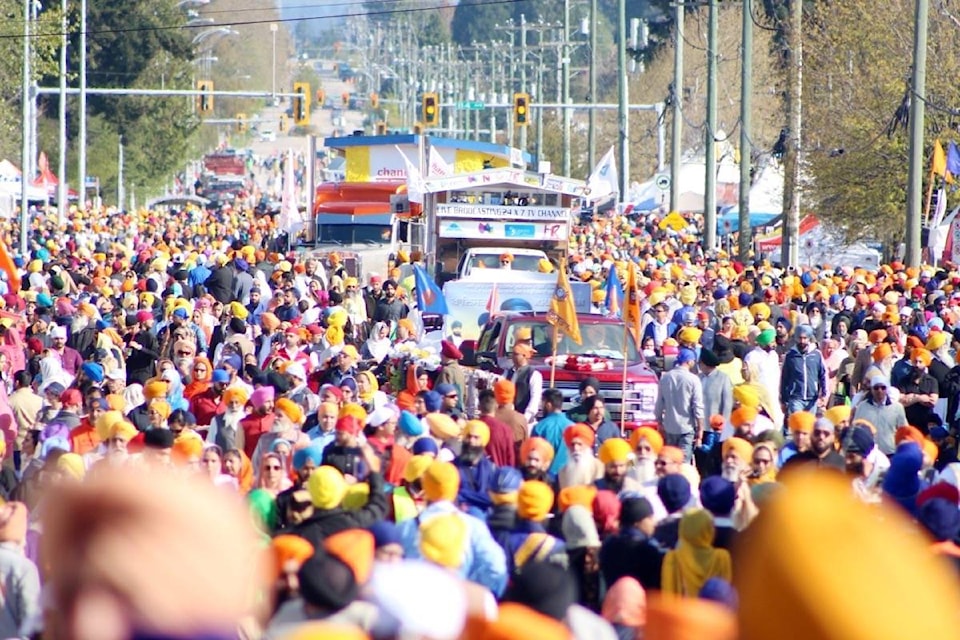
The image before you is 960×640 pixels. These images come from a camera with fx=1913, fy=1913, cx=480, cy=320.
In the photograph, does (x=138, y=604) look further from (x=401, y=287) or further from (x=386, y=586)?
(x=401, y=287)

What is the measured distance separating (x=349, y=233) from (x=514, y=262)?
31.3 ft

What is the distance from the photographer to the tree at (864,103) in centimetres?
3672

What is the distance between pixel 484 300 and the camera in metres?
21.7

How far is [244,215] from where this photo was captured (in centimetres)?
7000

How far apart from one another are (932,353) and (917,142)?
12513mm

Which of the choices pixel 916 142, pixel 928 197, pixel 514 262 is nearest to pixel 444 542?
pixel 514 262

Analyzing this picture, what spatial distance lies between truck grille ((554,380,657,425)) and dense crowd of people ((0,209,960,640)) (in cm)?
8

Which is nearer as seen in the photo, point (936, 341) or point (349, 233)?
point (936, 341)

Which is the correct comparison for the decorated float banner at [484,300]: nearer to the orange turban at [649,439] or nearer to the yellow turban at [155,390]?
the yellow turban at [155,390]

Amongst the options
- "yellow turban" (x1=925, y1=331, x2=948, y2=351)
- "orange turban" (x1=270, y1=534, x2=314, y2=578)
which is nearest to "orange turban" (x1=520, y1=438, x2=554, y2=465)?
"orange turban" (x1=270, y1=534, x2=314, y2=578)

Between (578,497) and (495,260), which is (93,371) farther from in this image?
(495,260)

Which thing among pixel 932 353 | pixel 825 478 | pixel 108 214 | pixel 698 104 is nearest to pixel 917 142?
pixel 932 353

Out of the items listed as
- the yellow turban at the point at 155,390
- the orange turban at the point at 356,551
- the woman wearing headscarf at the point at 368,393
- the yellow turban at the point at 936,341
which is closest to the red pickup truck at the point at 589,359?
the yellow turban at the point at 936,341

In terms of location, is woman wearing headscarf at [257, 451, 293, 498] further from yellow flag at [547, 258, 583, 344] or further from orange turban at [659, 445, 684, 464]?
yellow flag at [547, 258, 583, 344]
